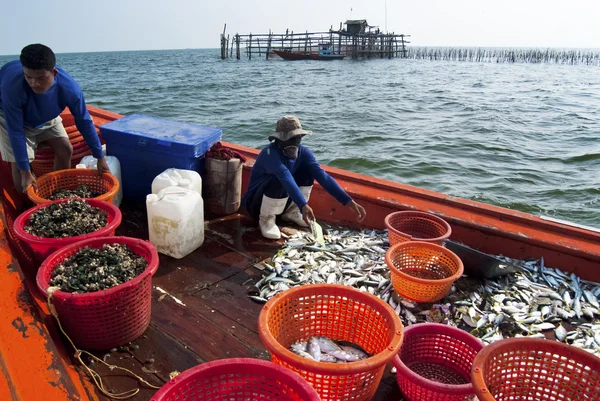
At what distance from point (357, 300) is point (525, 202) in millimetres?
8879

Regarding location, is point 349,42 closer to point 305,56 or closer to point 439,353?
point 305,56

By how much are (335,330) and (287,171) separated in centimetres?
183

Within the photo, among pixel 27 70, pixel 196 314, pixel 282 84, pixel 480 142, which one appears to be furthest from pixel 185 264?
pixel 282 84

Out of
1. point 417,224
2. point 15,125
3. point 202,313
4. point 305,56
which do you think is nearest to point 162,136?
point 15,125

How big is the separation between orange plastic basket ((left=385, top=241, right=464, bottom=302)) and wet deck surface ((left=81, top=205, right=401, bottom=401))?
79 cm

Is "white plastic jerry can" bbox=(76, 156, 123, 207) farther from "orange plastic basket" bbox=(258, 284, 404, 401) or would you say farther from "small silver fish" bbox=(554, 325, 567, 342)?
"small silver fish" bbox=(554, 325, 567, 342)

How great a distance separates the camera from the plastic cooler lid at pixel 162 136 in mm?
4727

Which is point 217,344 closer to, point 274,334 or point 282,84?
point 274,334

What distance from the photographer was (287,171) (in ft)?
13.8

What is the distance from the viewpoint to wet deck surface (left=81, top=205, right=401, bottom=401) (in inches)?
109

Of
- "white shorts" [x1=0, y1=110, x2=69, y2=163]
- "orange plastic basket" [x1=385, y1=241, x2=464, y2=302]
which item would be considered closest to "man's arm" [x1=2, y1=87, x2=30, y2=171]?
"white shorts" [x1=0, y1=110, x2=69, y2=163]

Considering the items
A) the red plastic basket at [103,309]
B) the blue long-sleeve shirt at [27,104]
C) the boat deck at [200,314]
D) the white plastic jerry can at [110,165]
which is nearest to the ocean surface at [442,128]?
the boat deck at [200,314]

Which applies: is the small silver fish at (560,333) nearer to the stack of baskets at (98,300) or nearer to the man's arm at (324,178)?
the man's arm at (324,178)

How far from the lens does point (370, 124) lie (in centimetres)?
1731
